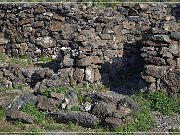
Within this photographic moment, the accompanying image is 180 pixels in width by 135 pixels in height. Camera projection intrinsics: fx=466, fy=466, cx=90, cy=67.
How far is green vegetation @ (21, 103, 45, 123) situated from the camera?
36.5 feet

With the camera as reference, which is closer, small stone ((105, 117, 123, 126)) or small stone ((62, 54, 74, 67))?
small stone ((105, 117, 123, 126))

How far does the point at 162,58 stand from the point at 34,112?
3903mm

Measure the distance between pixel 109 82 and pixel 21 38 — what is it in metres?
4.81

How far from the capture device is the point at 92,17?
53.7ft

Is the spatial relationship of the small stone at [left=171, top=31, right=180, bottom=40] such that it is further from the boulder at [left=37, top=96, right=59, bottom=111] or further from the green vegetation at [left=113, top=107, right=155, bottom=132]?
the boulder at [left=37, top=96, right=59, bottom=111]

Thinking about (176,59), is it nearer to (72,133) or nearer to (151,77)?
(151,77)

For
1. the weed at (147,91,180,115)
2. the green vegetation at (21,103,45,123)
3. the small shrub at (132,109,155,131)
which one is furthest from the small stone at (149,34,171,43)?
the green vegetation at (21,103,45,123)

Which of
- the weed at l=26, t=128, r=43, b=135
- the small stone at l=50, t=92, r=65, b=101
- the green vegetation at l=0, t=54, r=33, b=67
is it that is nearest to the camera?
the weed at l=26, t=128, r=43, b=135

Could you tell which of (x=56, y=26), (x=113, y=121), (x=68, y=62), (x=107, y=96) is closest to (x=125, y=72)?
(x=68, y=62)

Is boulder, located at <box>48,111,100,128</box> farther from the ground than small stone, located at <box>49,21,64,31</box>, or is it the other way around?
small stone, located at <box>49,21,64,31</box>

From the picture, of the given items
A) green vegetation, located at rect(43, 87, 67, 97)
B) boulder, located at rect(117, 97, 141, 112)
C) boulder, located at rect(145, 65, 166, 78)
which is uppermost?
boulder, located at rect(145, 65, 166, 78)

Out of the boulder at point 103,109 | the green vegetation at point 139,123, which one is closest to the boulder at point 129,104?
the green vegetation at point 139,123

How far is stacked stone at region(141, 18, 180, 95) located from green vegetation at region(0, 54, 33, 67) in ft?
14.4

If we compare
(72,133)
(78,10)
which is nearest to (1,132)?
(72,133)
